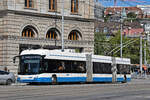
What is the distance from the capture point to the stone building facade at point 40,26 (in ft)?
158

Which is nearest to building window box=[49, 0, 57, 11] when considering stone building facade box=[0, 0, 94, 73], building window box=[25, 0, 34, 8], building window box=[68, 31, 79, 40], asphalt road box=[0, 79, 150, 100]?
stone building facade box=[0, 0, 94, 73]

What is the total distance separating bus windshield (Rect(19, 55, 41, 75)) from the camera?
34.4m

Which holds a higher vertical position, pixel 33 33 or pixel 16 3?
pixel 16 3

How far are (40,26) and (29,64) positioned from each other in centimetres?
1698

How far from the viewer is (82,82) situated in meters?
40.8

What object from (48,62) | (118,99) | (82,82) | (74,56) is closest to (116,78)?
(82,82)

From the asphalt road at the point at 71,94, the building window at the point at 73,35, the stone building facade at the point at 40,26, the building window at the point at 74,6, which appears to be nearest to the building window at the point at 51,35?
the stone building facade at the point at 40,26

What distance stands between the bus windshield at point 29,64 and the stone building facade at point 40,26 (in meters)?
13.0

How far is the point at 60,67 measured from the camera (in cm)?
3644

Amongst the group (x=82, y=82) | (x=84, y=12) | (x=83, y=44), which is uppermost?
(x=84, y=12)

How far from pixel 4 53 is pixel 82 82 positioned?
1118 centimetres

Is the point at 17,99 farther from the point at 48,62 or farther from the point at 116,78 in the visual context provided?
the point at 116,78

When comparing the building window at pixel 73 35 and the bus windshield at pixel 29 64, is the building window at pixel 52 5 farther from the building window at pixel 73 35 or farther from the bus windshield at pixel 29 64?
the bus windshield at pixel 29 64

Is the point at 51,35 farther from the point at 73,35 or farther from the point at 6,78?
the point at 6,78
